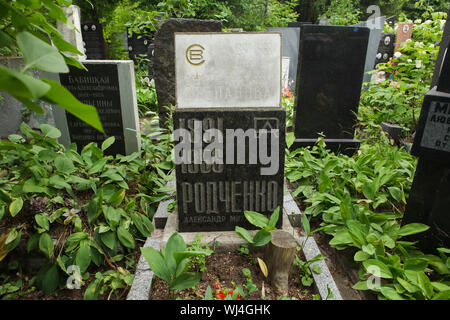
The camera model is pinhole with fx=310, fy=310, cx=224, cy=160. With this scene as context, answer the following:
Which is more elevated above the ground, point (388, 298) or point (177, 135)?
point (177, 135)

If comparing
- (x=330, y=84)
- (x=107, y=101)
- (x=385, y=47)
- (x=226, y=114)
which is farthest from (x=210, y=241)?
(x=385, y=47)

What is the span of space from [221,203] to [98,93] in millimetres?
2191

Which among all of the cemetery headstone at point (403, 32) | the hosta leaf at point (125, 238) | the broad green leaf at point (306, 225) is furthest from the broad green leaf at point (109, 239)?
the cemetery headstone at point (403, 32)

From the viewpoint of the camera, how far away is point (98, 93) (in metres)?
3.60

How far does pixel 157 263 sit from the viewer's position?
1737 millimetres

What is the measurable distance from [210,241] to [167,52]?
3375 millimetres

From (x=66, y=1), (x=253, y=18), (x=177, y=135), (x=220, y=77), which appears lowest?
(x=177, y=135)

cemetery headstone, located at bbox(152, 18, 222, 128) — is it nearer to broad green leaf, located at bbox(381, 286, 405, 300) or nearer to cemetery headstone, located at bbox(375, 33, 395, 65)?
broad green leaf, located at bbox(381, 286, 405, 300)

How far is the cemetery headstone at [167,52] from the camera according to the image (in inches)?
177

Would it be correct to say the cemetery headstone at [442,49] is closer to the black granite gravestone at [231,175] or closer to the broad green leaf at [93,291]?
the black granite gravestone at [231,175]

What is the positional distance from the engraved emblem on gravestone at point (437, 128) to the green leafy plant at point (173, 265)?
1692 mm

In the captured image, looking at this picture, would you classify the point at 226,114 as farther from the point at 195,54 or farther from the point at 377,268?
the point at 377,268
